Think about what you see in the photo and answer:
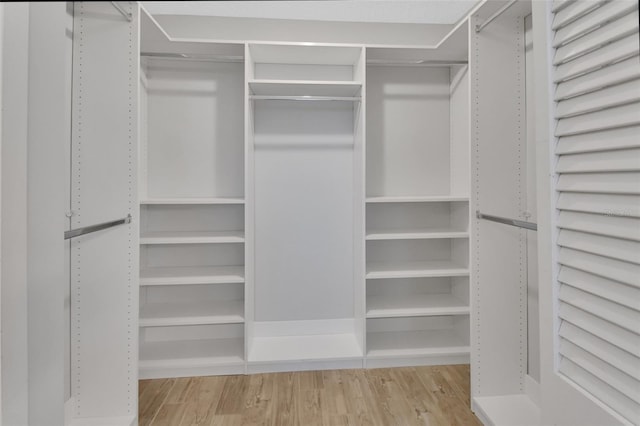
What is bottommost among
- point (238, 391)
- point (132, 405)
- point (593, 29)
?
point (238, 391)

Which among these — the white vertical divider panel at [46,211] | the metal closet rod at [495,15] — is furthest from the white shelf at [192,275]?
the metal closet rod at [495,15]

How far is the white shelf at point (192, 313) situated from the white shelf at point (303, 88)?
1420 mm

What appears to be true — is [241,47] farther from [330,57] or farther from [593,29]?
[593,29]

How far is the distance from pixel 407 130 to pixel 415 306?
1.25 m

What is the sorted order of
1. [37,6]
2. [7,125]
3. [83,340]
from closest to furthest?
[37,6]
[7,125]
[83,340]

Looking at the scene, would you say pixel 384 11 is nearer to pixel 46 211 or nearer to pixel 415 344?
pixel 415 344

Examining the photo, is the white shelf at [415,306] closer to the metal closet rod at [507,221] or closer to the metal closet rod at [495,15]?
the metal closet rod at [507,221]

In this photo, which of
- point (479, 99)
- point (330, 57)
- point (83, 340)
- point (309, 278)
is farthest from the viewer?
point (309, 278)

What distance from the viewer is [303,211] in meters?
2.59

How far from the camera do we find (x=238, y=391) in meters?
2.02

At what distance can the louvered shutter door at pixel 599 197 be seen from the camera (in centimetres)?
88

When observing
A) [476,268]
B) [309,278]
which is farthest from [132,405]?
[476,268]

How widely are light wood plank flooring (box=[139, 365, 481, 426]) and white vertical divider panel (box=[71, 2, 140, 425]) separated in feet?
1.14

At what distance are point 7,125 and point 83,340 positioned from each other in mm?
1031
